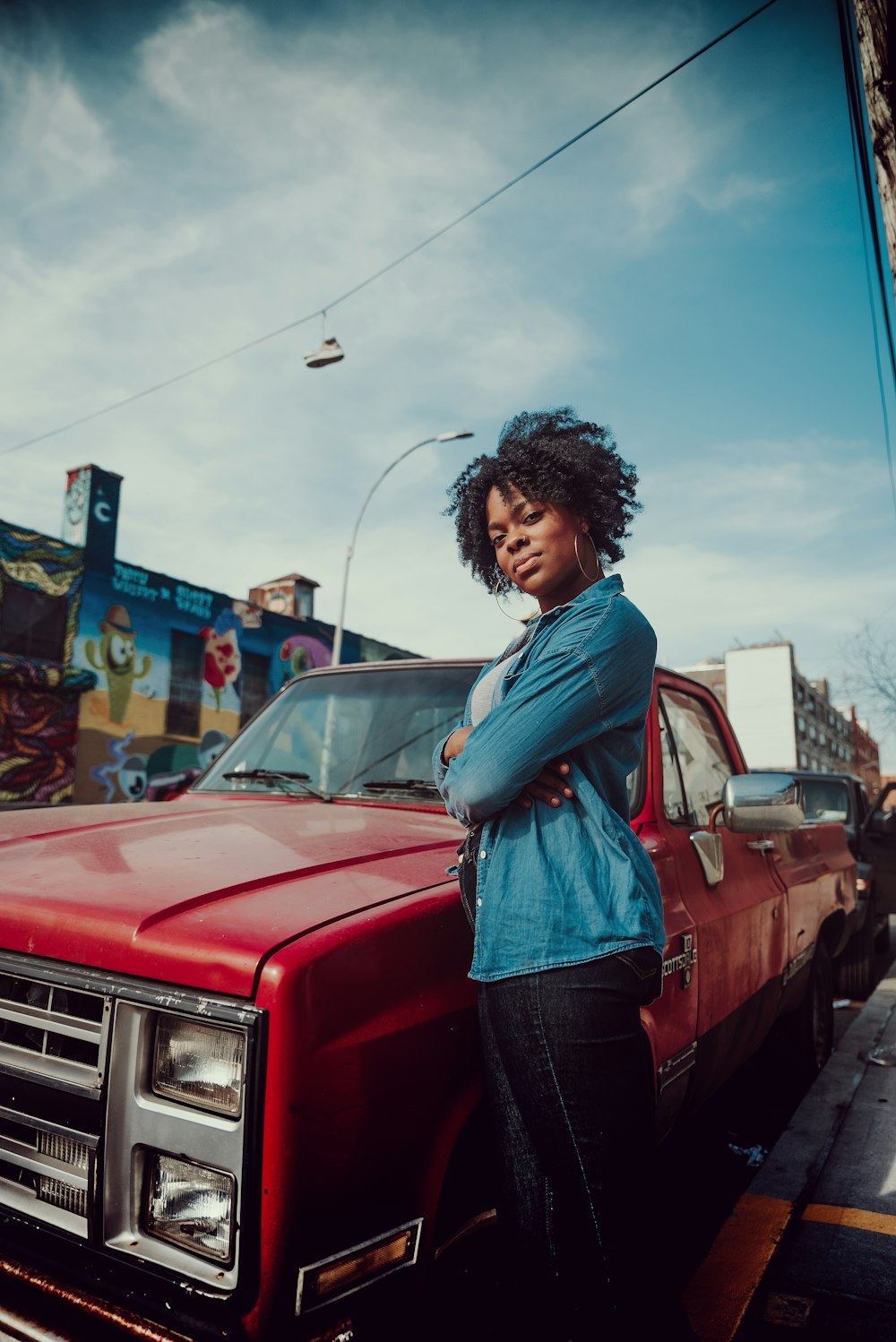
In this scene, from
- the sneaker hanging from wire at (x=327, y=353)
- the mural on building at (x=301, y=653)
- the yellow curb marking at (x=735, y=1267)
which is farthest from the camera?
the mural on building at (x=301, y=653)

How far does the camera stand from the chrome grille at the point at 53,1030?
1.51 meters

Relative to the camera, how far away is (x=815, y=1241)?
293cm

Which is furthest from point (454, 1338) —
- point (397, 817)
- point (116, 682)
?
point (116, 682)

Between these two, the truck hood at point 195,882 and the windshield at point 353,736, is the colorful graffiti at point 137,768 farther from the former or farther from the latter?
the truck hood at point 195,882

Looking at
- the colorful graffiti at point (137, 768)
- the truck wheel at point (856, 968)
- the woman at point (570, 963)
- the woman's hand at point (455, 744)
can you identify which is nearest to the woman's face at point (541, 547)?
the woman at point (570, 963)

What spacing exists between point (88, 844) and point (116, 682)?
18.0 metres

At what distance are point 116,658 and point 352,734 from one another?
17.1 metres

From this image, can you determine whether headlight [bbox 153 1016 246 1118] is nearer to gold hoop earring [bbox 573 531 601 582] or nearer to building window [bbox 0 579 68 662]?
gold hoop earring [bbox 573 531 601 582]

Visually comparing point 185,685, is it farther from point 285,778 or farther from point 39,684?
point 285,778

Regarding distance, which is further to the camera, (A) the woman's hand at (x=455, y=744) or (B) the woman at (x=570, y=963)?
(A) the woman's hand at (x=455, y=744)

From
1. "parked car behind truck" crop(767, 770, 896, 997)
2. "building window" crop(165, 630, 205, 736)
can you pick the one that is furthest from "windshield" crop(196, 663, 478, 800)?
"building window" crop(165, 630, 205, 736)

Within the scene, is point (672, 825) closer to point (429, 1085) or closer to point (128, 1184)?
point (429, 1085)

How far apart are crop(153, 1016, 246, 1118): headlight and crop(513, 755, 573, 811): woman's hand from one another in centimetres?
60

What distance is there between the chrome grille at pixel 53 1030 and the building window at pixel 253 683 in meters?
21.1
